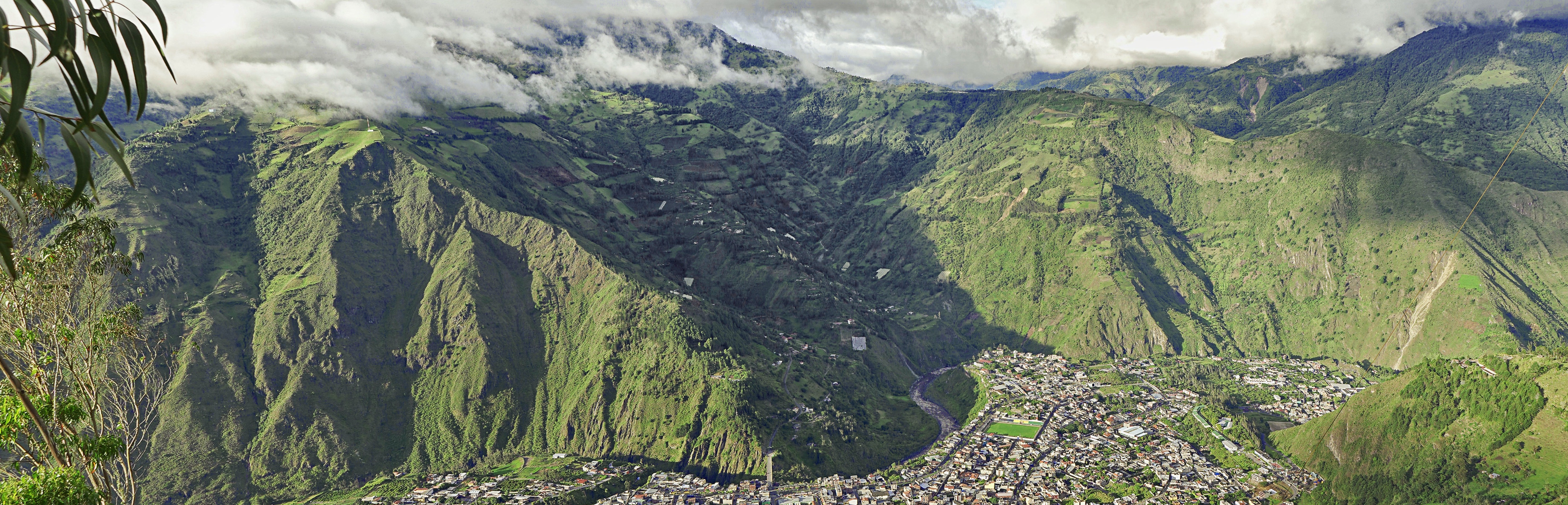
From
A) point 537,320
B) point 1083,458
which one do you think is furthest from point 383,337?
point 1083,458

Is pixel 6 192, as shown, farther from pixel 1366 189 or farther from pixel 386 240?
pixel 1366 189

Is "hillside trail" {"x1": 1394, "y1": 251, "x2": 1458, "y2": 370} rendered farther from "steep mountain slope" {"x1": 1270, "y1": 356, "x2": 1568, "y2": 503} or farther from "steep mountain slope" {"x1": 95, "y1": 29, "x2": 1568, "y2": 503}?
"steep mountain slope" {"x1": 1270, "y1": 356, "x2": 1568, "y2": 503}

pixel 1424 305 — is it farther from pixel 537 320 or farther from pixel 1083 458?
pixel 537 320

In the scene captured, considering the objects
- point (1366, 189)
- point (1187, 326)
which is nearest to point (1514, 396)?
point (1187, 326)

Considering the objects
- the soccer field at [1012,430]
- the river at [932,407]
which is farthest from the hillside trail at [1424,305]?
the river at [932,407]

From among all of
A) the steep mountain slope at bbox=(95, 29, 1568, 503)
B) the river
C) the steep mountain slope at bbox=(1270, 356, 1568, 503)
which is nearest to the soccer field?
Answer: the river

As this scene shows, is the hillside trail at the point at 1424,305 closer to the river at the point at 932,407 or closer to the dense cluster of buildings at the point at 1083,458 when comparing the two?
the dense cluster of buildings at the point at 1083,458
